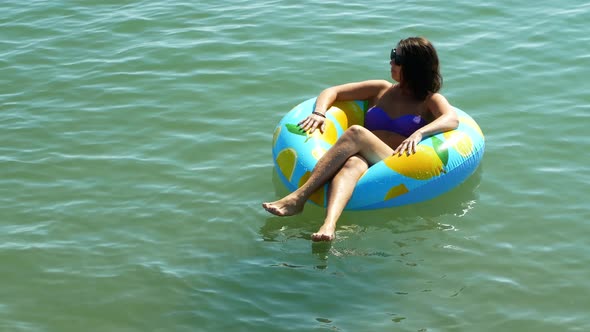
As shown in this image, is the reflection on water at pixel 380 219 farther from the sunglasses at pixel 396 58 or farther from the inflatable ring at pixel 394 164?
the sunglasses at pixel 396 58

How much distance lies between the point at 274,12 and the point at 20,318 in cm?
567

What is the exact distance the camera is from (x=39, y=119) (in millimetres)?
8219

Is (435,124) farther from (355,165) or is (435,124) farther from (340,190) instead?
(340,190)

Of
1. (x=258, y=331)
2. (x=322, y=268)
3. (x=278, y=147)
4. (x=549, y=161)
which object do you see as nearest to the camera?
(x=258, y=331)

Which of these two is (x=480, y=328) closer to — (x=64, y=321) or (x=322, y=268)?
(x=322, y=268)

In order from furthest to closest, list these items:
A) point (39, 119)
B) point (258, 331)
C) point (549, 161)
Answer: point (39, 119)
point (549, 161)
point (258, 331)

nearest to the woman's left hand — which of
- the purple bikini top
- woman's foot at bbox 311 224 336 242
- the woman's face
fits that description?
the purple bikini top

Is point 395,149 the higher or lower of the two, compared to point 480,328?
higher

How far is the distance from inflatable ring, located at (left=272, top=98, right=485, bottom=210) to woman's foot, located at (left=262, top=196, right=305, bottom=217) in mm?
189

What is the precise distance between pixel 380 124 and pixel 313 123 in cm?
50

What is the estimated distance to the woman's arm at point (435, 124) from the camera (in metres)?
6.42

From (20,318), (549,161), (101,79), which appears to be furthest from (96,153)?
(549,161)

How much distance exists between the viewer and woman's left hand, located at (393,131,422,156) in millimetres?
6395

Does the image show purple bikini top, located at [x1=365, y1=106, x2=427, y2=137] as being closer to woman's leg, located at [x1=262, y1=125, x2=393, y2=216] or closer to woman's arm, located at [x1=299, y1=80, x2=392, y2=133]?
woman's arm, located at [x1=299, y1=80, x2=392, y2=133]
